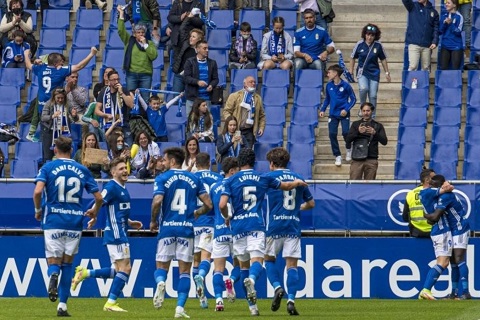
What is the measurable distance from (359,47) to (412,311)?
835cm

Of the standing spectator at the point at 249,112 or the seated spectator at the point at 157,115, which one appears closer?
the standing spectator at the point at 249,112

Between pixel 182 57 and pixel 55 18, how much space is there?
366 centimetres

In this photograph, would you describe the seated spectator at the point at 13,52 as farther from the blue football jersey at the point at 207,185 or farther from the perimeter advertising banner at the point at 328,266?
the blue football jersey at the point at 207,185

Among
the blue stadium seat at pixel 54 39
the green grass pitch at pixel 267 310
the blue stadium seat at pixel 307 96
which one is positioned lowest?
the green grass pitch at pixel 267 310

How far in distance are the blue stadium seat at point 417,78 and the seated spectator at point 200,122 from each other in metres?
4.04

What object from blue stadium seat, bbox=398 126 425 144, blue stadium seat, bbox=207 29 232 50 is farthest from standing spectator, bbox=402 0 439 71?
blue stadium seat, bbox=207 29 232 50

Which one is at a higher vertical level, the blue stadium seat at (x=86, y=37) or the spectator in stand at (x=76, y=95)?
the blue stadium seat at (x=86, y=37)

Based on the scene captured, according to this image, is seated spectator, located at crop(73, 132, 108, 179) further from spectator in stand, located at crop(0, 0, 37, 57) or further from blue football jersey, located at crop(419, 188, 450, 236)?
blue football jersey, located at crop(419, 188, 450, 236)

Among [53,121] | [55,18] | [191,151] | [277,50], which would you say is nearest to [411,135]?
[277,50]

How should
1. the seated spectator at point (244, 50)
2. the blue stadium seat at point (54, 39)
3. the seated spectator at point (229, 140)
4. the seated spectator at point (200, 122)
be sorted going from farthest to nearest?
1. the blue stadium seat at point (54, 39)
2. the seated spectator at point (244, 50)
3. the seated spectator at point (200, 122)
4. the seated spectator at point (229, 140)

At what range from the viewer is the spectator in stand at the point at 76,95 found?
25.6 meters

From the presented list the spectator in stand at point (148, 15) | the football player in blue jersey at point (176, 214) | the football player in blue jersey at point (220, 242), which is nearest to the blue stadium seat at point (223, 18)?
the spectator in stand at point (148, 15)

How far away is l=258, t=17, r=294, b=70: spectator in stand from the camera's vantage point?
26938mm

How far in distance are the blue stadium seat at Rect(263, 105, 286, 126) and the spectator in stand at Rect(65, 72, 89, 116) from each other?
3232mm
